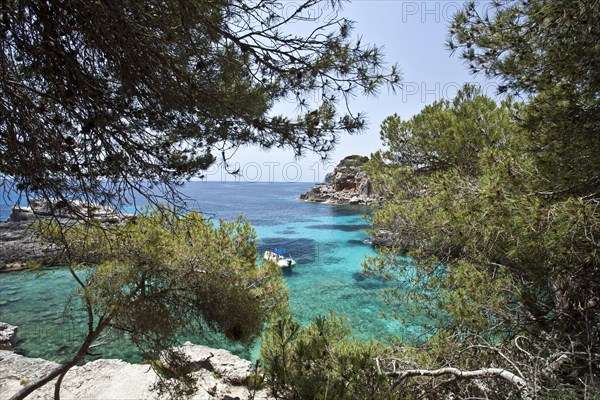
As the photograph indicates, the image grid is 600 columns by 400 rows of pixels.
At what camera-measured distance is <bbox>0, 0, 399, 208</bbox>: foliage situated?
190cm

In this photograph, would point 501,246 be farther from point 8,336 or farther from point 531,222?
point 8,336

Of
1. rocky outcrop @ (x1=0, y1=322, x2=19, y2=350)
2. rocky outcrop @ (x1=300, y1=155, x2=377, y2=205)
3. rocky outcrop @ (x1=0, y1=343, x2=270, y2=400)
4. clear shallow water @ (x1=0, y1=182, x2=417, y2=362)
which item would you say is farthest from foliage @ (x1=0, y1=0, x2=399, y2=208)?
rocky outcrop @ (x1=300, y1=155, x2=377, y2=205)

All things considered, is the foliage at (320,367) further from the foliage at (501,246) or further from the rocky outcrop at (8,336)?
the rocky outcrop at (8,336)

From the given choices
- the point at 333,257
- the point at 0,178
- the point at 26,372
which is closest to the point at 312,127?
the point at 0,178

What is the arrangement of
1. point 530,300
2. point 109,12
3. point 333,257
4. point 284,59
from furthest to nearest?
point 333,257 → point 530,300 → point 284,59 → point 109,12

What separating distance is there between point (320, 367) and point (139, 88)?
2.58 metres

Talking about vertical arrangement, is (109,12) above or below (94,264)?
above

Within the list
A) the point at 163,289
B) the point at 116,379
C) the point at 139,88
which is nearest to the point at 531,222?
the point at 139,88

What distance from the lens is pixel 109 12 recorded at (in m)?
1.89

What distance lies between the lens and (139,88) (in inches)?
92.7

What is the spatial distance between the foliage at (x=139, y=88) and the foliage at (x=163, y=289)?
5.31 ft

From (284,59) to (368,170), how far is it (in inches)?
160

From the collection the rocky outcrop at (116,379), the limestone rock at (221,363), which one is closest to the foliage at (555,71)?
the rocky outcrop at (116,379)

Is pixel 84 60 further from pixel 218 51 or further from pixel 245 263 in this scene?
pixel 245 263
